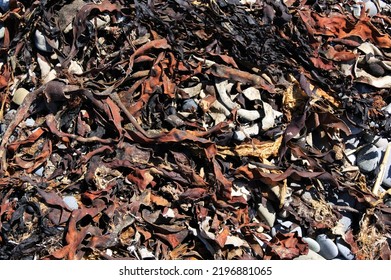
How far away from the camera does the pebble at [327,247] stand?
1.69 meters

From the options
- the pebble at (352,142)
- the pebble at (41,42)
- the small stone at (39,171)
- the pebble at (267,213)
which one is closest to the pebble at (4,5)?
the pebble at (41,42)

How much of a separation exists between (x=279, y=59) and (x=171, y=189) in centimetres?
52

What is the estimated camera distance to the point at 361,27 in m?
1.94

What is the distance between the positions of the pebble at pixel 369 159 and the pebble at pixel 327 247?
0.82ft

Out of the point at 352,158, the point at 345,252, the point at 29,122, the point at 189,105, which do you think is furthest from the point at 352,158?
the point at 29,122

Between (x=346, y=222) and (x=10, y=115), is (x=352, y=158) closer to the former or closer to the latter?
(x=346, y=222)

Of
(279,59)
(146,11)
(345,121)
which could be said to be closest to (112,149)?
(146,11)

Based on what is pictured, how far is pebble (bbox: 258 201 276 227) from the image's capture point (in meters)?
1.68

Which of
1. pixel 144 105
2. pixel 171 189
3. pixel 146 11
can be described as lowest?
pixel 171 189

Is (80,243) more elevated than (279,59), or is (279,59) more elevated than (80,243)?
(279,59)

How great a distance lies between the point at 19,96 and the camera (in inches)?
66.5

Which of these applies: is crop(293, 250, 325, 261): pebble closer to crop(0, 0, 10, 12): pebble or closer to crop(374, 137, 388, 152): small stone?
crop(374, 137, 388, 152): small stone

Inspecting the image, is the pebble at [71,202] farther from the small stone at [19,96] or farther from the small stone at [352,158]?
the small stone at [352,158]
